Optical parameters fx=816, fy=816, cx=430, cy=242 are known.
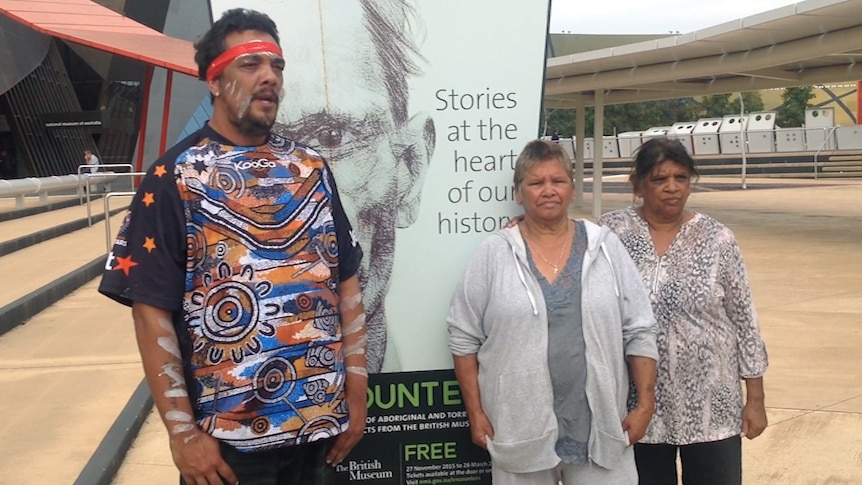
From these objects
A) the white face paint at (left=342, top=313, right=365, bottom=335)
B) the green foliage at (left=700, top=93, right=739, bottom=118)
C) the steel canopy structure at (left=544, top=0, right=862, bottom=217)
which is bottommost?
the white face paint at (left=342, top=313, right=365, bottom=335)

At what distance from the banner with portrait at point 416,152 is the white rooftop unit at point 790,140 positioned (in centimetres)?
3685

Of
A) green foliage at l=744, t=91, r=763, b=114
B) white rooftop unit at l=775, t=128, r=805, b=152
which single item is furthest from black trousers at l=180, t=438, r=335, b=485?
green foliage at l=744, t=91, r=763, b=114

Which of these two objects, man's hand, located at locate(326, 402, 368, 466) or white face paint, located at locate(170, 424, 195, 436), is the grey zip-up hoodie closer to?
man's hand, located at locate(326, 402, 368, 466)

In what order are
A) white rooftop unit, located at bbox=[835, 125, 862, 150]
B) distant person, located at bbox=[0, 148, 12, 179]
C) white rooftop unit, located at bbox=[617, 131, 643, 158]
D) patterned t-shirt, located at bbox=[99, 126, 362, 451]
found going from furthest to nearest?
1. white rooftop unit, located at bbox=[617, 131, 643, 158]
2. white rooftop unit, located at bbox=[835, 125, 862, 150]
3. distant person, located at bbox=[0, 148, 12, 179]
4. patterned t-shirt, located at bbox=[99, 126, 362, 451]

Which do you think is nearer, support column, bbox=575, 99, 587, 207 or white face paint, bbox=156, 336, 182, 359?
white face paint, bbox=156, 336, 182, 359

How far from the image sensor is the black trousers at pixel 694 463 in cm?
254

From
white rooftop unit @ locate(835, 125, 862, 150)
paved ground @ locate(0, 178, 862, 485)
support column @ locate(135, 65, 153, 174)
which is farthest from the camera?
white rooftop unit @ locate(835, 125, 862, 150)

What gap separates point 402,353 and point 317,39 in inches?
42.8

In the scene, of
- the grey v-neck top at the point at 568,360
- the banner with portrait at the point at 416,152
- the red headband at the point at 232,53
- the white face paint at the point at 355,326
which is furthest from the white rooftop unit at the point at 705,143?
the red headband at the point at 232,53

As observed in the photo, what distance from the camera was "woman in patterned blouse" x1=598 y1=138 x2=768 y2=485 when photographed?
97.8 inches

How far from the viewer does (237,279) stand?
1.90m

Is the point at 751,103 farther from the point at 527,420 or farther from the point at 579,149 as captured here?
the point at 527,420

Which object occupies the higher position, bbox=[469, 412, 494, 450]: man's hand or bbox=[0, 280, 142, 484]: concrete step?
bbox=[469, 412, 494, 450]: man's hand

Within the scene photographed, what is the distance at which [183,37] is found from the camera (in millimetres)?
35000
